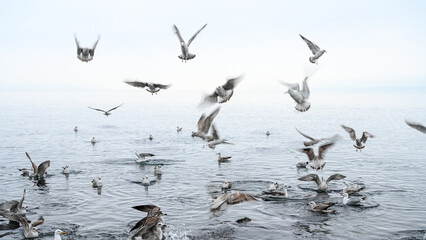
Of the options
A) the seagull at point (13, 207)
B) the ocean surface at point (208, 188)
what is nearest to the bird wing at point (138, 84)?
the ocean surface at point (208, 188)

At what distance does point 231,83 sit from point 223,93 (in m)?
0.41

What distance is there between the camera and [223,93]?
15383 millimetres

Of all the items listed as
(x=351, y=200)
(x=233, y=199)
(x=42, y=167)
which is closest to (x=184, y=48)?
(x=233, y=199)

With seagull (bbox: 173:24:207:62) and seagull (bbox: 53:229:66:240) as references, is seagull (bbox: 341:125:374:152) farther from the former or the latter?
seagull (bbox: 53:229:66:240)

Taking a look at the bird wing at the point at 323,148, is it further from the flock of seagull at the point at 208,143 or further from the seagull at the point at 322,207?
the seagull at the point at 322,207

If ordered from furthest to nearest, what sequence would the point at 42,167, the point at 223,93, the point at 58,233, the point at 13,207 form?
the point at 42,167
the point at 13,207
the point at 58,233
the point at 223,93

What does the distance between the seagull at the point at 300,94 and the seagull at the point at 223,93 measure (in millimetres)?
2133

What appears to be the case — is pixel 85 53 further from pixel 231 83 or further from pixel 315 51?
pixel 315 51

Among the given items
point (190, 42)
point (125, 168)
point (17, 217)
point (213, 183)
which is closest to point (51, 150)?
point (125, 168)

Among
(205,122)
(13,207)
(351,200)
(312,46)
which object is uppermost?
(312,46)

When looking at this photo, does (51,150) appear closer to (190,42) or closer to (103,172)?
(103,172)

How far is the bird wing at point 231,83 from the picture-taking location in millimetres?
15156

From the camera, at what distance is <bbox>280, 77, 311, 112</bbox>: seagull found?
658 inches

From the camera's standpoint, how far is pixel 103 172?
95.8 feet
